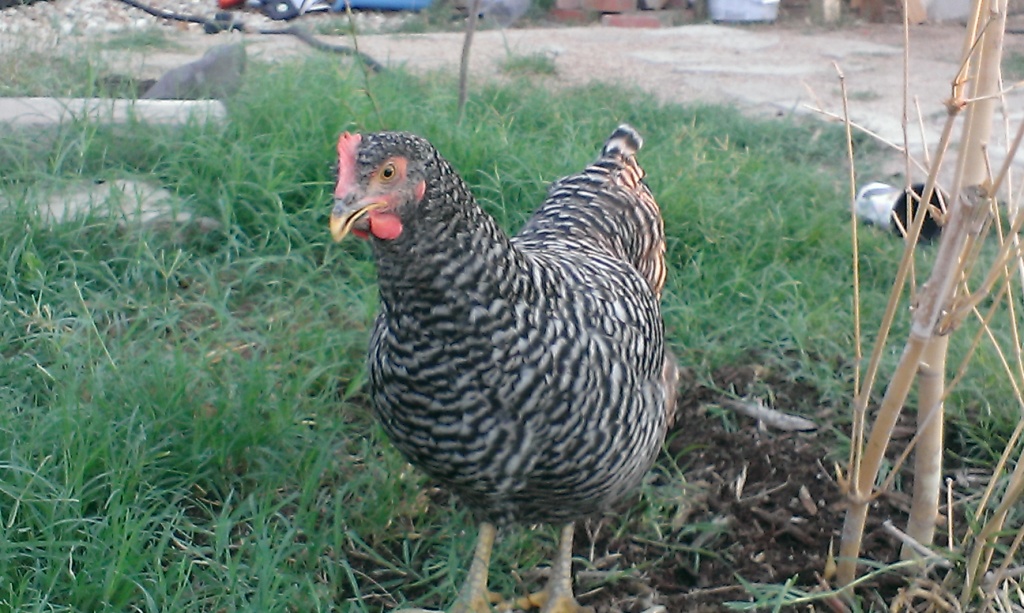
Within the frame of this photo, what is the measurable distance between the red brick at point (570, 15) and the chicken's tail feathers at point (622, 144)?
6.60 metres

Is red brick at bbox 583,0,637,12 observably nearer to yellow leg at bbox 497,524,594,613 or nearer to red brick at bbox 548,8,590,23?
red brick at bbox 548,8,590,23

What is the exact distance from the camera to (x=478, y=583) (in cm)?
230

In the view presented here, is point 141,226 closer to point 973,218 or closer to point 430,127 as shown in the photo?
point 430,127

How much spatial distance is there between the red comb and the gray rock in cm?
315

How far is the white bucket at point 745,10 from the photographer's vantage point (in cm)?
946

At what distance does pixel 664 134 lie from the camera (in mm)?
5016

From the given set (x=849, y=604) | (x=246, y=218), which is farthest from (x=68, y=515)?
(x=849, y=604)

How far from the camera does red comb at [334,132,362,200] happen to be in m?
1.65

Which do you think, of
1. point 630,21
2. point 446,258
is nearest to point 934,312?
point 446,258

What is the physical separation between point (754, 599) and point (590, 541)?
480mm

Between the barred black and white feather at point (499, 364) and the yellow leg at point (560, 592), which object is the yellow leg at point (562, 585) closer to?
the yellow leg at point (560, 592)

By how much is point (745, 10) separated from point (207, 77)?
6279 mm

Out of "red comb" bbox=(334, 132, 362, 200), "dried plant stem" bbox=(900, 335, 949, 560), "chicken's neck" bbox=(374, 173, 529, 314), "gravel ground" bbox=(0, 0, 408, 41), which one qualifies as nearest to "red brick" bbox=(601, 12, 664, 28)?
"gravel ground" bbox=(0, 0, 408, 41)

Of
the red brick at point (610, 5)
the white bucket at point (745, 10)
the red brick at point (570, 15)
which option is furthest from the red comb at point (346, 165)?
the white bucket at point (745, 10)
